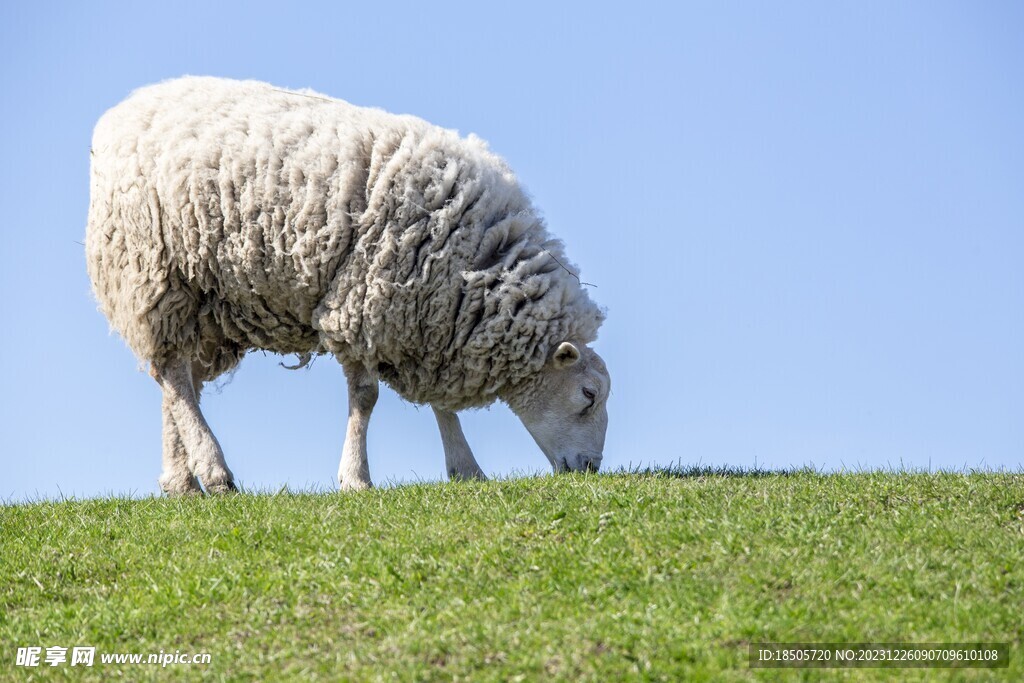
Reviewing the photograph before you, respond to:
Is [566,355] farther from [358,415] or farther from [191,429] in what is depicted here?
[191,429]

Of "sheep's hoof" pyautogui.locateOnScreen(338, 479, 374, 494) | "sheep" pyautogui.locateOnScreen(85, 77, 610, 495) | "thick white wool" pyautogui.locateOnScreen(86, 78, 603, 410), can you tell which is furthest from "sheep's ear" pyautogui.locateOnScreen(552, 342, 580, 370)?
"sheep's hoof" pyautogui.locateOnScreen(338, 479, 374, 494)

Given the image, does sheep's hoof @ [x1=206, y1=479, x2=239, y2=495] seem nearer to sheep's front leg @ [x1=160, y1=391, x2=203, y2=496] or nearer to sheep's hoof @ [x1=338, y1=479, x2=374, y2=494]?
sheep's front leg @ [x1=160, y1=391, x2=203, y2=496]

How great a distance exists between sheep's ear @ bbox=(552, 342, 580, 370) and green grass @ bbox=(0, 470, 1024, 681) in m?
1.47

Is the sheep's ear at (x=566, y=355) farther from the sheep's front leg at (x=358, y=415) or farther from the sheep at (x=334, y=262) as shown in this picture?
the sheep's front leg at (x=358, y=415)

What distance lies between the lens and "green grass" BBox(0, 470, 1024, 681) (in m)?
5.76

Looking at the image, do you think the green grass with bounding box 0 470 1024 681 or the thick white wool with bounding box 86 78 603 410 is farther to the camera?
the thick white wool with bounding box 86 78 603 410

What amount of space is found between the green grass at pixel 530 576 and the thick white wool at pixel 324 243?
62.7 inches

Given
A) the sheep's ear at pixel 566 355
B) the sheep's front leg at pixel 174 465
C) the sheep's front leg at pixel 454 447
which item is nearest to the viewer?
the sheep's ear at pixel 566 355

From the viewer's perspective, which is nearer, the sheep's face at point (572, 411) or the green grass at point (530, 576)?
the green grass at point (530, 576)

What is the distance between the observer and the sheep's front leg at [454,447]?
→ 36.5 ft

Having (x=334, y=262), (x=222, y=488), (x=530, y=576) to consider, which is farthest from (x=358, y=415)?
(x=530, y=576)

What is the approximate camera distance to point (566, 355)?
10117 mm

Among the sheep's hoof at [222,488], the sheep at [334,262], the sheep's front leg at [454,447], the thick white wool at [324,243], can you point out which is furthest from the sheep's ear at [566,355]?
the sheep's hoof at [222,488]

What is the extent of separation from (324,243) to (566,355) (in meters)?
2.21
